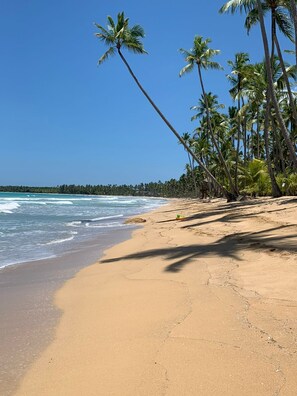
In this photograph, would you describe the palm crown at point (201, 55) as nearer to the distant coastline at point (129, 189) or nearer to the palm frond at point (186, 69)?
the palm frond at point (186, 69)

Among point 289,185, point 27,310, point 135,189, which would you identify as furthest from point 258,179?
point 135,189

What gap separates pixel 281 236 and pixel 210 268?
2.76 meters

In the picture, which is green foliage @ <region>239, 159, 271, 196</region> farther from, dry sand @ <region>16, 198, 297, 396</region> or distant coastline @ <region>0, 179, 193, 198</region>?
distant coastline @ <region>0, 179, 193, 198</region>

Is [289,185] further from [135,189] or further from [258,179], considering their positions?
[135,189]

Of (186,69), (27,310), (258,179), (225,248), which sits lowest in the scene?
(27,310)

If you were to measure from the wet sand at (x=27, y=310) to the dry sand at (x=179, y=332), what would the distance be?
0.45 ft

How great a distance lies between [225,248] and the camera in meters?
7.84

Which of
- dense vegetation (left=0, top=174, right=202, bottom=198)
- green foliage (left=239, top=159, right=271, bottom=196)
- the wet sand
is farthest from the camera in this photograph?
dense vegetation (left=0, top=174, right=202, bottom=198)

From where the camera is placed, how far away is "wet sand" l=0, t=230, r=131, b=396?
3256 millimetres

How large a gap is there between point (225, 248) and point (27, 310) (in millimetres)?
4355

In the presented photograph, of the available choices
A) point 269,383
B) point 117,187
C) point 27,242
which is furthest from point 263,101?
point 117,187

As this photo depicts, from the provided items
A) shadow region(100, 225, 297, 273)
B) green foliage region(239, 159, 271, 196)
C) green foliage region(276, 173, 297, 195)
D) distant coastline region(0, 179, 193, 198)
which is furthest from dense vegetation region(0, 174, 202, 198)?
shadow region(100, 225, 297, 273)

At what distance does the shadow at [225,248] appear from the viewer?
272 inches

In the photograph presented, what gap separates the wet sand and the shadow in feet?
4.13
